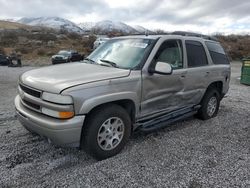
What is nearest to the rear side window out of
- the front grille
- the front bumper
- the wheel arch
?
the wheel arch

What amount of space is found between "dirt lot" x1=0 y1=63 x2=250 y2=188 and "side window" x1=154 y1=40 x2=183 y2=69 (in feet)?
4.38

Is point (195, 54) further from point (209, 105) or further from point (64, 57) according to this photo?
point (64, 57)

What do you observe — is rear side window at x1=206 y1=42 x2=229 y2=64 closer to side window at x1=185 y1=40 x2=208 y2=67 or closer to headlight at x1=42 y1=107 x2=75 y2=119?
side window at x1=185 y1=40 x2=208 y2=67

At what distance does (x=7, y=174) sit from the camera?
3275 mm

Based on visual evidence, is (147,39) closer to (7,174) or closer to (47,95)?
(47,95)

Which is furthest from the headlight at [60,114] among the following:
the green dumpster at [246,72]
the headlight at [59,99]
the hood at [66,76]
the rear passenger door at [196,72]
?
the green dumpster at [246,72]

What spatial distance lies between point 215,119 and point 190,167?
2.62m

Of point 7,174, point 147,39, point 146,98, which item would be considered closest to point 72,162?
point 7,174

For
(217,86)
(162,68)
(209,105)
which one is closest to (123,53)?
(162,68)

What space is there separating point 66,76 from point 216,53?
3.85 m

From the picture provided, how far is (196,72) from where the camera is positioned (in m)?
5.05

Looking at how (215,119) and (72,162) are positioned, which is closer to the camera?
(72,162)

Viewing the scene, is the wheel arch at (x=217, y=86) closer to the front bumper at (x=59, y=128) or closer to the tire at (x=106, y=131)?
the tire at (x=106, y=131)

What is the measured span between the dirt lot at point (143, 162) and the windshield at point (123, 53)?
1374 mm
